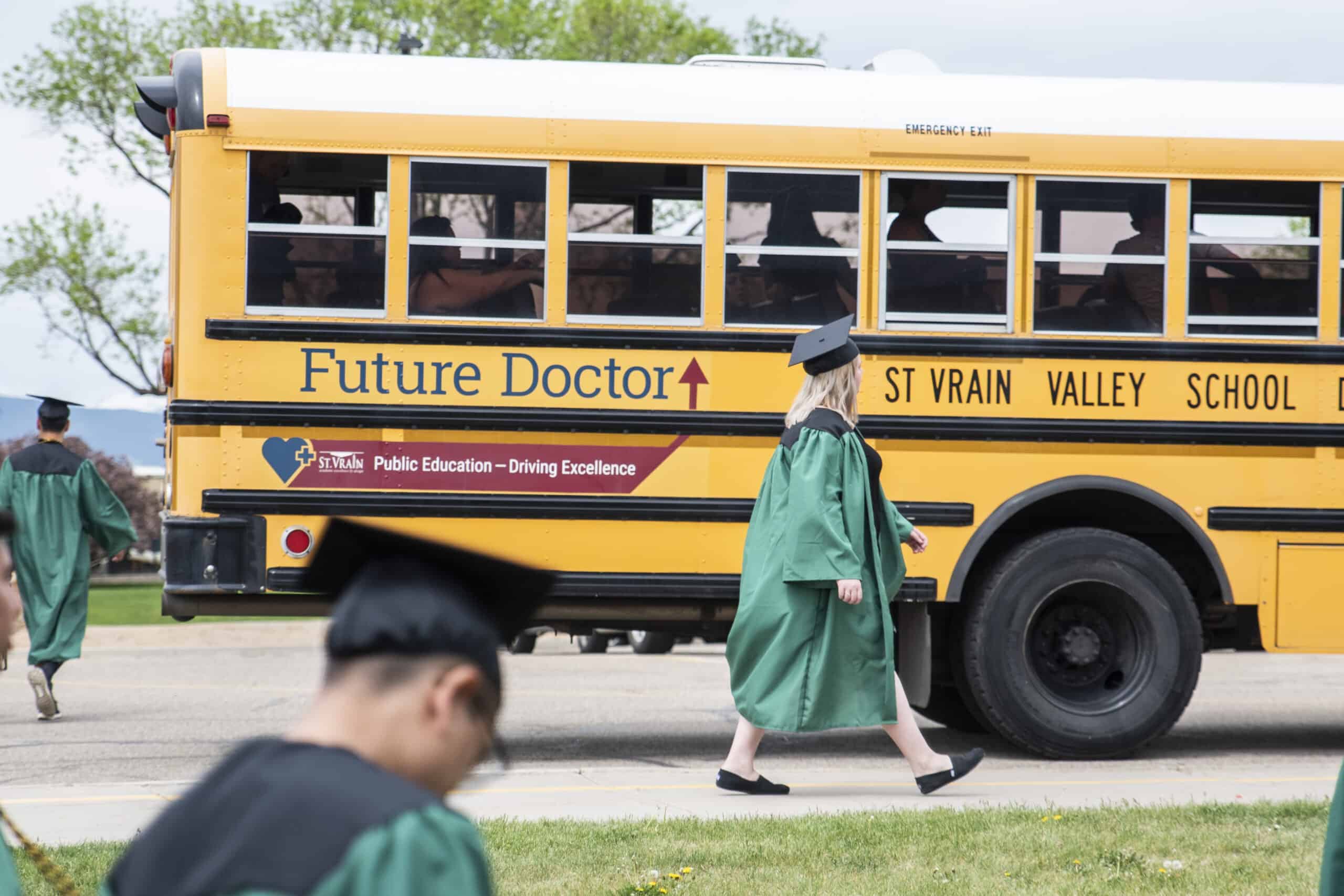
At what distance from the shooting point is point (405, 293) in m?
6.92

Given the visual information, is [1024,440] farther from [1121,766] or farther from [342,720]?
[342,720]

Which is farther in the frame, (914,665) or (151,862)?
(914,665)

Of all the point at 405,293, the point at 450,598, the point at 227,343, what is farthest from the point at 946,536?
the point at 450,598

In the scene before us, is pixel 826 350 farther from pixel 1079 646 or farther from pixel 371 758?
pixel 371 758

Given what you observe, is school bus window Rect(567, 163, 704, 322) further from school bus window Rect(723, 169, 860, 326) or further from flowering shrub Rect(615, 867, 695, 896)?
flowering shrub Rect(615, 867, 695, 896)

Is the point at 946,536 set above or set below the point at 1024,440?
below

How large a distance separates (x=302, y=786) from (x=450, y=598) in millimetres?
235

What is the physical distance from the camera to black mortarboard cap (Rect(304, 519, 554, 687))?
144 centimetres

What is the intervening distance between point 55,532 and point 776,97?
501 centimetres

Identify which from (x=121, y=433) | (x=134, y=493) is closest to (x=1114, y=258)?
(x=121, y=433)

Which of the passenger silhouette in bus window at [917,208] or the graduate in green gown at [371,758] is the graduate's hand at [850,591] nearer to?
the passenger silhouette in bus window at [917,208]

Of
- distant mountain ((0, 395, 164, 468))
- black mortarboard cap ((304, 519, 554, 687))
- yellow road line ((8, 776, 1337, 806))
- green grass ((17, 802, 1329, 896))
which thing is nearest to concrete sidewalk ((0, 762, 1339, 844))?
yellow road line ((8, 776, 1337, 806))

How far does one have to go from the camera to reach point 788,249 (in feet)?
23.2

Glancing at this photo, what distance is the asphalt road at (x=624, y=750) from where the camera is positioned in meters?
6.01
